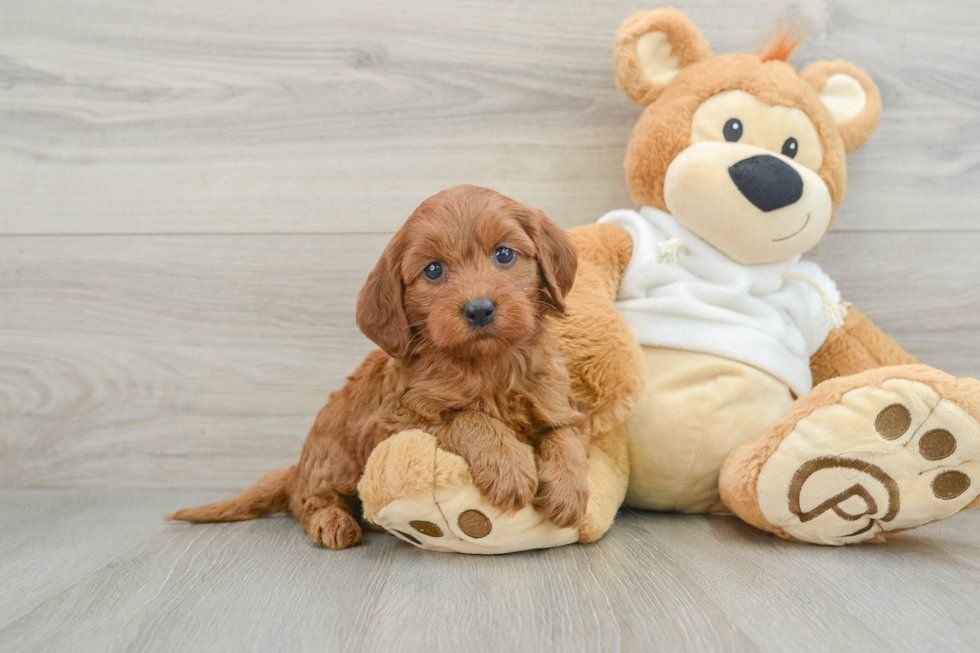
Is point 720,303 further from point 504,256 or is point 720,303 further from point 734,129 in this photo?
point 504,256

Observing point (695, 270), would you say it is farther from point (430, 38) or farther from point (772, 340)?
point (430, 38)

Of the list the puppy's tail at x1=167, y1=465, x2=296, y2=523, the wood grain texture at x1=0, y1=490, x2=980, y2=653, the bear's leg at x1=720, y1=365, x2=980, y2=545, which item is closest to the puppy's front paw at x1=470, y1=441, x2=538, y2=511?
the wood grain texture at x1=0, y1=490, x2=980, y2=653

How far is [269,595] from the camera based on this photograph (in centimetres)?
93

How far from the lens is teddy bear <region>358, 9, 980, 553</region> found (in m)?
0.99

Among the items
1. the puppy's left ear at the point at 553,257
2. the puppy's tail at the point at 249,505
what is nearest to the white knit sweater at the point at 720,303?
the puppy's left ear at the point at 553,257

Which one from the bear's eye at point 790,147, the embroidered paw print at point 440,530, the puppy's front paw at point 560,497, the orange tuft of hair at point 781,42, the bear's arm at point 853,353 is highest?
the orange tuft of hair at point 781,42

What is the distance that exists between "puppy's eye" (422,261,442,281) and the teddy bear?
0.23 m

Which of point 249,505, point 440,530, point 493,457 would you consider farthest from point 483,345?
point 249,505

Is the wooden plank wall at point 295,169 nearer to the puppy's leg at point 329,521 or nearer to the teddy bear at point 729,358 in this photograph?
the teddy bear at point 729,358

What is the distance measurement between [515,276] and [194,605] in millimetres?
625

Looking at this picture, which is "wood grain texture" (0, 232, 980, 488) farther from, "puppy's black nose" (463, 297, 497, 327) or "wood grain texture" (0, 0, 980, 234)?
"puppy's black nose" (463, 297, 497, 327)

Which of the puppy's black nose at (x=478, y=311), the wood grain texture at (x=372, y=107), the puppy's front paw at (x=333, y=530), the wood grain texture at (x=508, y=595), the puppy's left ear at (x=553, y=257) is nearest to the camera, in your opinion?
the wood grain texture at (x=508, y=595)

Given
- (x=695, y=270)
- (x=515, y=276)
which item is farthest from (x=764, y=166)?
(x=515, y=276)

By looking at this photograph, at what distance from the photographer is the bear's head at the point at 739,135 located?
121 centimetres
